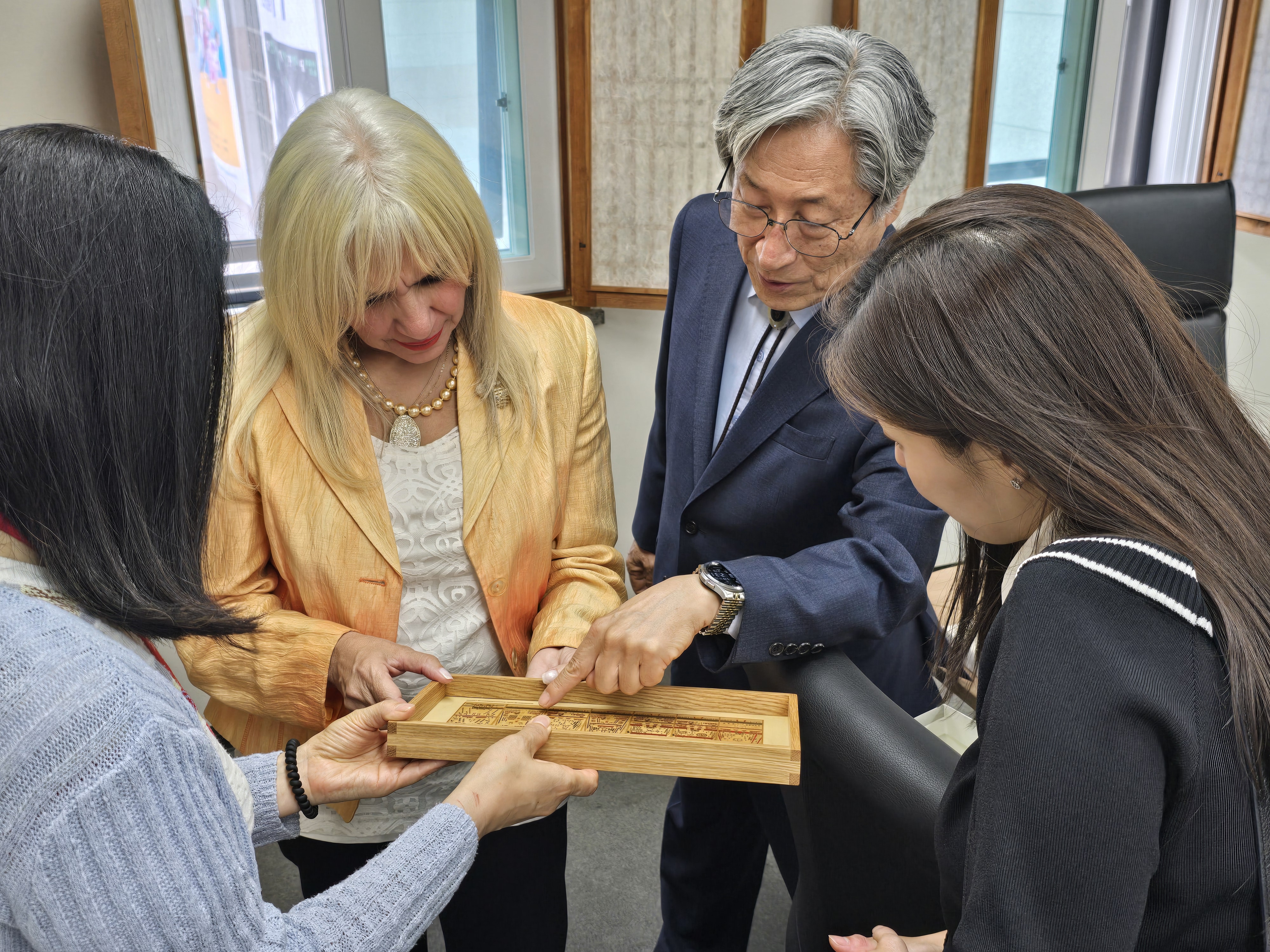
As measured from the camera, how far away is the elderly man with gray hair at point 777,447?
1.25 m

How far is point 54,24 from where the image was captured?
7.05 ft

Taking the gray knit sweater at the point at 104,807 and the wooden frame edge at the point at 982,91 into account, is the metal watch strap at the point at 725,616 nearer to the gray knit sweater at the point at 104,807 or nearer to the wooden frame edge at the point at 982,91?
the gray knit sweater at the point at 104,807

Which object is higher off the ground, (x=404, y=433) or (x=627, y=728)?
(x=404, y=433)

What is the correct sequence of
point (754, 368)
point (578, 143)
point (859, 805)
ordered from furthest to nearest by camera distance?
point (578, 143), point (754, 368), point (859, 805)

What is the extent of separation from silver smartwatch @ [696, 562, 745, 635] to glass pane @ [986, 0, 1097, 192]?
7.41ft

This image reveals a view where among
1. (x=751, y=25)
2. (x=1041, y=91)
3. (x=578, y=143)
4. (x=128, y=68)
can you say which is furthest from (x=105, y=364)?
(x=1041, y=91)

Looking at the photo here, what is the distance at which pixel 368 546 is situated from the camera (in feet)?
4.50

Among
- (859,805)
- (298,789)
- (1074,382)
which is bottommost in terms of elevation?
(298,789)

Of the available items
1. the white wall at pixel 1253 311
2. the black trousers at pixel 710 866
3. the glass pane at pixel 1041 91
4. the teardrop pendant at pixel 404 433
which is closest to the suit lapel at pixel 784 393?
the teardrop pendant at pixel 404 433

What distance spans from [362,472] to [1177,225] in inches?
83.7

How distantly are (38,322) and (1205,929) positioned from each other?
1016mm

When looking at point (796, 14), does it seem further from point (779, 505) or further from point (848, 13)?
point (779, 505)

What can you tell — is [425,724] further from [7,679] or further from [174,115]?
[174,115]

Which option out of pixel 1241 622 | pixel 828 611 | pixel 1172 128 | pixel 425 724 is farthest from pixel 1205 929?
pixel 1172 128
